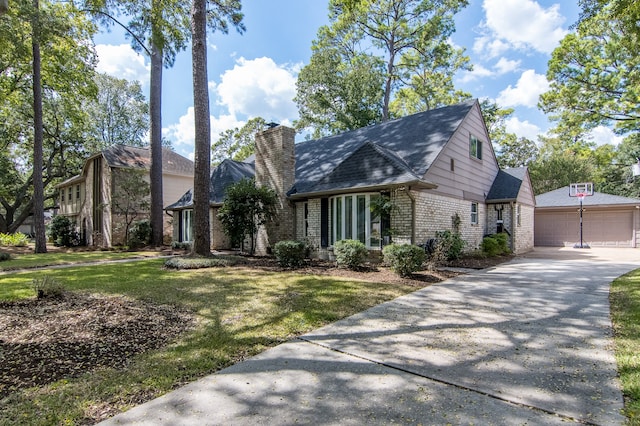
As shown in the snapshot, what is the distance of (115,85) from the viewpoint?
36750 millimetres

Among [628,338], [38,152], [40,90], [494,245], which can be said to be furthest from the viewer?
[38,152]

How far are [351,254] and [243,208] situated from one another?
4930 mm

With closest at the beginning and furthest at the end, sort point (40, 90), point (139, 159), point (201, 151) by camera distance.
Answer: point (201, 151)
point (40, 90)
point (139, 159)

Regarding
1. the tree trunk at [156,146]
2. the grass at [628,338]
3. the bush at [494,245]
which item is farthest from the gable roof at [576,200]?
the tree trunk at [156,146]

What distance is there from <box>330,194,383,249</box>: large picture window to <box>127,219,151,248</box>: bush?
13.0m

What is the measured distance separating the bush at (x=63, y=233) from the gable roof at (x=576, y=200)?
31.3m

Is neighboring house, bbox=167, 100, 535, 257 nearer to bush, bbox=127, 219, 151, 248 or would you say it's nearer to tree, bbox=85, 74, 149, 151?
bush, bbox=127, 219, 151, 248

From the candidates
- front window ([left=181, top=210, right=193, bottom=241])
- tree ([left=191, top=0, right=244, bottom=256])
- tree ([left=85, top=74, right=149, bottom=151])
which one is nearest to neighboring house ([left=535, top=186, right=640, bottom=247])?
tree ([left=191, top=0, right=244, bottom=256])

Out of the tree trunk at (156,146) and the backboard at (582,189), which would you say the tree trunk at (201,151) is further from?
the backboard at (582,189)

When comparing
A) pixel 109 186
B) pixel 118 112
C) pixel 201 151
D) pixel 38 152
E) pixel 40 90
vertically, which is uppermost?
pixel 118 112

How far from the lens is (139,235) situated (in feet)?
62.9

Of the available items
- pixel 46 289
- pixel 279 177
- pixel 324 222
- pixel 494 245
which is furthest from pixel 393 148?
pixel 46 289

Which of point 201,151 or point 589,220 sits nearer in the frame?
point 201,151

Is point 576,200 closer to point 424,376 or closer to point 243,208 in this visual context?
point 243,208
